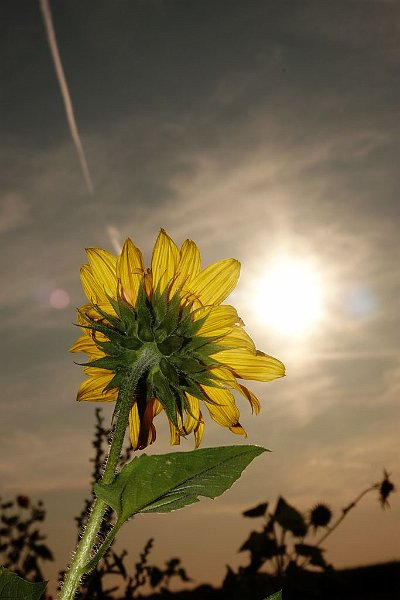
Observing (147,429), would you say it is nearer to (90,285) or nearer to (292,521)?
(90,285)

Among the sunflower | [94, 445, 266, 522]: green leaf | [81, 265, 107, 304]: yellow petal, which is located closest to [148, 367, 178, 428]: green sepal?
the sunflower

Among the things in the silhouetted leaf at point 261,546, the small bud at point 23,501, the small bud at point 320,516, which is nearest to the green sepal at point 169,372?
the silhouetted leaf at point 261,546

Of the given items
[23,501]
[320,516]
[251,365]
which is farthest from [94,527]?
[23,501]

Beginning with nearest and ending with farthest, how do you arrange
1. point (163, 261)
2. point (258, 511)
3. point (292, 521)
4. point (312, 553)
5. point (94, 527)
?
point (94, 527) < point (163, 261) < point (312, 553) < point (292, 521) < point (258, 511)

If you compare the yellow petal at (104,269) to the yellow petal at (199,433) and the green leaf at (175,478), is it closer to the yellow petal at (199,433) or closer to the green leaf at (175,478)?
the yellow petal at (199,433)

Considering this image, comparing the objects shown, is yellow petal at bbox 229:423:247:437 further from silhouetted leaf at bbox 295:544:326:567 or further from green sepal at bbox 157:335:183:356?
silhouetted leaf at bbox 295:544:326:567
